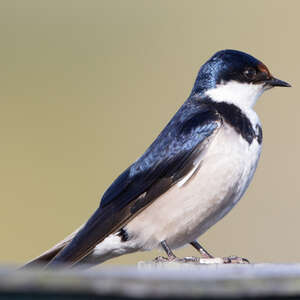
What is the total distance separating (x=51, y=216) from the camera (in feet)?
17.1

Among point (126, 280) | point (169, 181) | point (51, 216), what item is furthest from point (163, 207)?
point (51, 216)

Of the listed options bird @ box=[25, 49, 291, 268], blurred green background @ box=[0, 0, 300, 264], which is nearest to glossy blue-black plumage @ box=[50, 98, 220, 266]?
bird @ box=[25, 49, 291, 268]

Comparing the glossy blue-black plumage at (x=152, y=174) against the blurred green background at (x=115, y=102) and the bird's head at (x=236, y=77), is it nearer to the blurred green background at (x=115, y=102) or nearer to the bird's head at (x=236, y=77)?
the bird's head at (x=236, y=77)

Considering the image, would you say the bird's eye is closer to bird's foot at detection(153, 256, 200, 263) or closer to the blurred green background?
bird's foot at detection(153, 256, 200, 263)

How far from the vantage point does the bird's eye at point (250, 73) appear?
3.27 m

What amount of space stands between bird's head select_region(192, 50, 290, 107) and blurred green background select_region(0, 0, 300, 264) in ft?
5.67

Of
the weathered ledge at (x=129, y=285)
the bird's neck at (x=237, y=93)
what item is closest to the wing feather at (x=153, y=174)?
the bird's neck at (x=237, y=93)

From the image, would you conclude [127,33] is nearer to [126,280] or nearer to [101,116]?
[101,116]

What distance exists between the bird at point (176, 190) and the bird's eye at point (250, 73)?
26 cm

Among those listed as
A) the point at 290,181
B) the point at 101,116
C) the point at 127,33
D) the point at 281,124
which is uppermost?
the point at 127,33

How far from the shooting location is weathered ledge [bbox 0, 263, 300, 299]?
3.68 ft

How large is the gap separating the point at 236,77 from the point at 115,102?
3238 mm

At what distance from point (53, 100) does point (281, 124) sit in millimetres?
1677

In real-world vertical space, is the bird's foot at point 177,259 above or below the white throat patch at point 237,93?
below
